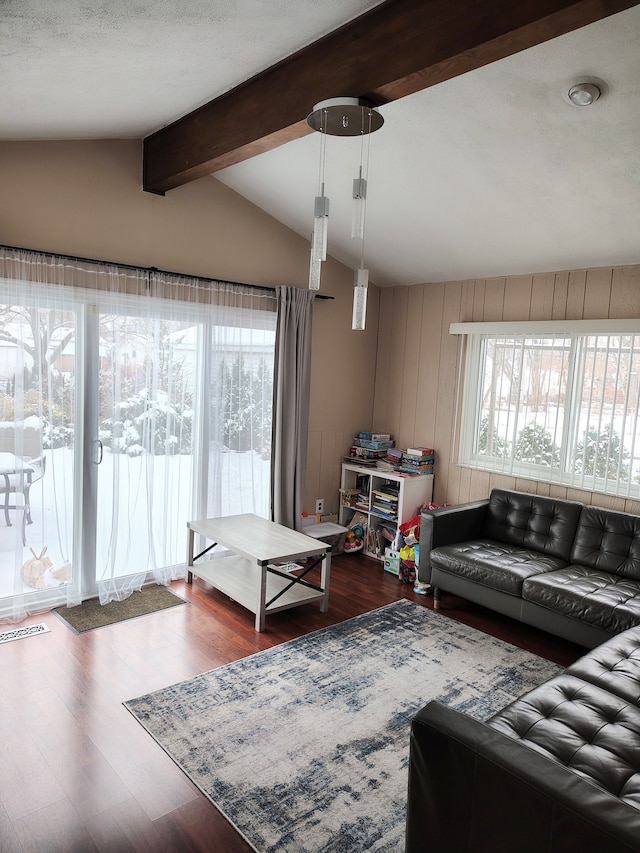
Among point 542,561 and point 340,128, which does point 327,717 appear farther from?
point 340,128

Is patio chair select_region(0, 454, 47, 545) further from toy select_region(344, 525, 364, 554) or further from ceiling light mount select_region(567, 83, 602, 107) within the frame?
ceiling light mount select_region(567, 83, 602, 107)

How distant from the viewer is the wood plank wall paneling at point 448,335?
398cm

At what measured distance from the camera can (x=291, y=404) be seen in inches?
187

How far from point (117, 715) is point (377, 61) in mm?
2902

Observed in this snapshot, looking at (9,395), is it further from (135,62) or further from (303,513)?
(303,513)

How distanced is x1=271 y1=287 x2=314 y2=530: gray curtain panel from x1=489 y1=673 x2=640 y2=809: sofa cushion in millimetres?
2722

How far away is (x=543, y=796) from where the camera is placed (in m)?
1.51

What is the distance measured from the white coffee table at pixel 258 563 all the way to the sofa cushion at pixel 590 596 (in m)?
1.27

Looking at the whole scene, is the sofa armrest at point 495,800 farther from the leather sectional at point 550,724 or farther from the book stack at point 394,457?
the book stack at point 394,457

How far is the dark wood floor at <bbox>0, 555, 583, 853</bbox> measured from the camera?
6.73 ft

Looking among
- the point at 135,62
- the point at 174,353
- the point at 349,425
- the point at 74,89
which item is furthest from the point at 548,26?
the point at 349,425

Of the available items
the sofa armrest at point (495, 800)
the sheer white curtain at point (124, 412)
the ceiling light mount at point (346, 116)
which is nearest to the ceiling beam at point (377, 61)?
the ceiling light mount at point (346, 116)

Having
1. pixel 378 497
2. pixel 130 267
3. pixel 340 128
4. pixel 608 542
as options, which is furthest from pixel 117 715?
pixel 608 542

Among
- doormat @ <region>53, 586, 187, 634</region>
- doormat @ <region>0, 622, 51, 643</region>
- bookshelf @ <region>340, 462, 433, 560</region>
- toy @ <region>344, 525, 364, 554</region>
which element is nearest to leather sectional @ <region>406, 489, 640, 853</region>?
bookshelf @ <region>340, 462, 433, 560</region>
